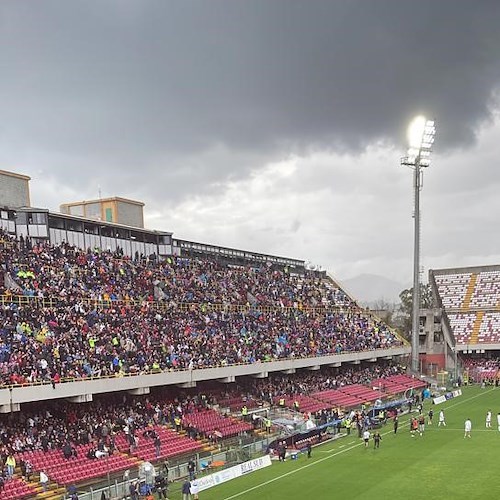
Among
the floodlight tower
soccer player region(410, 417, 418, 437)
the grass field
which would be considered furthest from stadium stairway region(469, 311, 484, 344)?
soccer player region(410, 417, 418, 437)

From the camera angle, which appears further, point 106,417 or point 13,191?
point 13,191

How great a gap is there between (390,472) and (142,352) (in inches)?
638

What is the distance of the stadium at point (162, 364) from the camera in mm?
32094

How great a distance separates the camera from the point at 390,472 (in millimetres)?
32750

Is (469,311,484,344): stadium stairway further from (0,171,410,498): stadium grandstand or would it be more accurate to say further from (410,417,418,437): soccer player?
(410,417,418,437): soccer player

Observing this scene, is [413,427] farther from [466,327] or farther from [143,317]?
[466,327]

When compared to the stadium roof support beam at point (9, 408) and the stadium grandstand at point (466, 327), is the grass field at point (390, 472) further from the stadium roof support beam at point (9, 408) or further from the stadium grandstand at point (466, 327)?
the stadium grandstand at point (466, 327)

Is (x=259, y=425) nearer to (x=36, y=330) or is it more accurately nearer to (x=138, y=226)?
(x=36, y=330)

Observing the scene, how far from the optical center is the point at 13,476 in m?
28.6

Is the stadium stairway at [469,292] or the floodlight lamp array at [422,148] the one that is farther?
the stadium stairway at [469,292]

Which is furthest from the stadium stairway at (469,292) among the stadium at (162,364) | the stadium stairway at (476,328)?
the stadium at (162,364)

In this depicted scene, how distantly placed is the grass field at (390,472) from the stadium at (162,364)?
0.80 metres

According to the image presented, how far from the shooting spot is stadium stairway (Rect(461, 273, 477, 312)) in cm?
8465

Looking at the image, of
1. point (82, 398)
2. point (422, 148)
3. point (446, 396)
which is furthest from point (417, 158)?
point (82, 398)
